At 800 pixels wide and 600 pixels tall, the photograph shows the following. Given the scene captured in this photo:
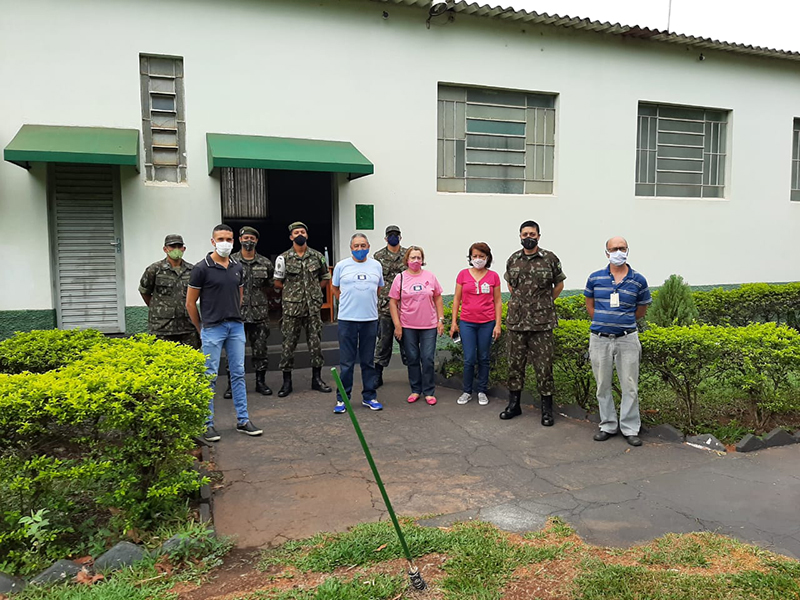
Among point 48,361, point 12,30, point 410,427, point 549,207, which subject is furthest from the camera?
point 549,207

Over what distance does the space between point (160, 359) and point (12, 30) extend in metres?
5.67

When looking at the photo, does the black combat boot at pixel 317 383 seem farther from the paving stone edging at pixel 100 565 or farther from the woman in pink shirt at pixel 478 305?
the paving stone edging at pixel 100 565

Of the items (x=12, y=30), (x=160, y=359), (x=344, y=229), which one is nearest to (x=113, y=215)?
(x=12, y=30)

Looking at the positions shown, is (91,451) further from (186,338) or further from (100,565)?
(186,338)

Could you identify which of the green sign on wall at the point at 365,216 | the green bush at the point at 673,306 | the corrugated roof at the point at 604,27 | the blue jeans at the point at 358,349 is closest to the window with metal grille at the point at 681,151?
the corrugated roof at the point at 604,27

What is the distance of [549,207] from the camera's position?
10.0 metres

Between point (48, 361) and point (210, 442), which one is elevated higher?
point (48, 361)

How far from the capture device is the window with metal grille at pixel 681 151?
10.9 m

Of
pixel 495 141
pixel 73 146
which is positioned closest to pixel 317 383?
pixel 73 146

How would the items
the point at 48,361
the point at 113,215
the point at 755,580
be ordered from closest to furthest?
the point at 755,580
the point at 48,361
the point at 113,215

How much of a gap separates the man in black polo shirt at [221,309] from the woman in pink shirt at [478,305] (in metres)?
2.32

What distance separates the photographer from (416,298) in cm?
668

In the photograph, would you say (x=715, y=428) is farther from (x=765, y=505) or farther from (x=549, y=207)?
(x=549, y=207)

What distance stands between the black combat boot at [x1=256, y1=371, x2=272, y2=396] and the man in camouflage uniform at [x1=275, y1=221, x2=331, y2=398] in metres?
0.15
